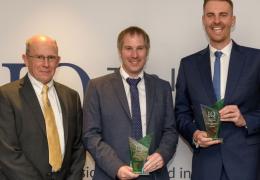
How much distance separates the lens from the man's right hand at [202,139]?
9.40ft

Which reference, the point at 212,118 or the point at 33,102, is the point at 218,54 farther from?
the point at 33,102

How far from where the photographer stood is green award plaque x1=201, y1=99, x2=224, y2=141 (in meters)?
2.79

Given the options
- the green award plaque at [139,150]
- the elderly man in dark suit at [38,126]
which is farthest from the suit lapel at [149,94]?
the elderly man in dark suit at [38,126]

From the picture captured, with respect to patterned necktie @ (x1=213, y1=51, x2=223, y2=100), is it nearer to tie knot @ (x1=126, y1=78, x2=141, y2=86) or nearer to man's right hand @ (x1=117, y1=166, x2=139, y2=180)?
tie knot @ (x1=126, y1=78, x2=141, y2=86)

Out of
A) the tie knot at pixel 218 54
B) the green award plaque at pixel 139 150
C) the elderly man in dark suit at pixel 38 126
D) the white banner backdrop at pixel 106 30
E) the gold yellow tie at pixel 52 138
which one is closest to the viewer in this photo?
the green award plaque at pixel 139 150

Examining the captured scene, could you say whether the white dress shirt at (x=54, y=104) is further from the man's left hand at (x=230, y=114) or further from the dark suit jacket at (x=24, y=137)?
the man's left hand at (x=230, y=114)

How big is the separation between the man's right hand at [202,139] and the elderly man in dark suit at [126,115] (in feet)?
0.56

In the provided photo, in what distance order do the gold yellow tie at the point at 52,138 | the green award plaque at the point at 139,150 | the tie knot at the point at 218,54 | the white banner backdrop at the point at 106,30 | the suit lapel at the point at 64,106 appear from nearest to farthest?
the green award plaque at the point at 139,150 → the gold yellow tie at the point at 52,138 → the suit lapel at the point at 64,106 → the tie knot at the point at 218,54 → the white banner backdrop at the point at 106,30

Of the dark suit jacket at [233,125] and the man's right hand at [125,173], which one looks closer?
the man's right hand at [125,173]

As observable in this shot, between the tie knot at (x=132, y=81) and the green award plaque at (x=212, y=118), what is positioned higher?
the tie knot at (x=132, y=81)

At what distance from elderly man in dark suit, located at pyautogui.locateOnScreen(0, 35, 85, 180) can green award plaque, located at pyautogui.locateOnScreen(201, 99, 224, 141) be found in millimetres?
1016

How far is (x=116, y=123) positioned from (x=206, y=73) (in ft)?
2.68

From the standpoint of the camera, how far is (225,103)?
9.71 ft

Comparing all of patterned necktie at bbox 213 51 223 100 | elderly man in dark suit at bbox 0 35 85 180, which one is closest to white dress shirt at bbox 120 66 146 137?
elderly man in dark suit at bbox 0 35 85 180
